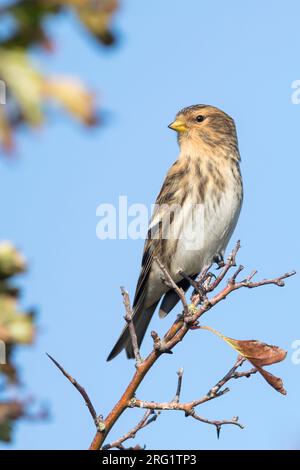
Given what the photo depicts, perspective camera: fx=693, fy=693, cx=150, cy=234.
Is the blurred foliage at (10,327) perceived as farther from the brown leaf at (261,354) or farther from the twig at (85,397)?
the brown leaf at (261,354)

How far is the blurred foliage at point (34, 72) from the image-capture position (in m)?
0.70

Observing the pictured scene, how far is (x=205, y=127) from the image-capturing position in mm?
7781

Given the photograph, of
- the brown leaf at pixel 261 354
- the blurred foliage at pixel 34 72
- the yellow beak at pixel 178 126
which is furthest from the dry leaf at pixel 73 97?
the yellow beak at pixel 178 126

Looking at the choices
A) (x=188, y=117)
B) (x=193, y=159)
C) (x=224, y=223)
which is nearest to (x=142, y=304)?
(x=224, y=223)

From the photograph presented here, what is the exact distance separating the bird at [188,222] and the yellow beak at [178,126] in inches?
10.5

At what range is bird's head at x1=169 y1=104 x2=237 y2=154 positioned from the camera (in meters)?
7.61

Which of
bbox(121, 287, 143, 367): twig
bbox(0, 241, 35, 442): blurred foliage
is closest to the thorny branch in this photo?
bbox(121, 287, 143, 367): twig

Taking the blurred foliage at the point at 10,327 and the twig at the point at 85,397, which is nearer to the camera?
the blurred foliage at the point at 10,327

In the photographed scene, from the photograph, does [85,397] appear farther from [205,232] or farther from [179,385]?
[205,232]

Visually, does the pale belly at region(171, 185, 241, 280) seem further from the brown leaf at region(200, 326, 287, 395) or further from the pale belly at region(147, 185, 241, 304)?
the brown leaf at region(200, 326, 287, 395)

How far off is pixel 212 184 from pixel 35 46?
20.2 ft

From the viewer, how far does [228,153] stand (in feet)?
24.6

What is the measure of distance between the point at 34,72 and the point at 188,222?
602cm

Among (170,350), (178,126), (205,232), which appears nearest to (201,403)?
(170,350)
